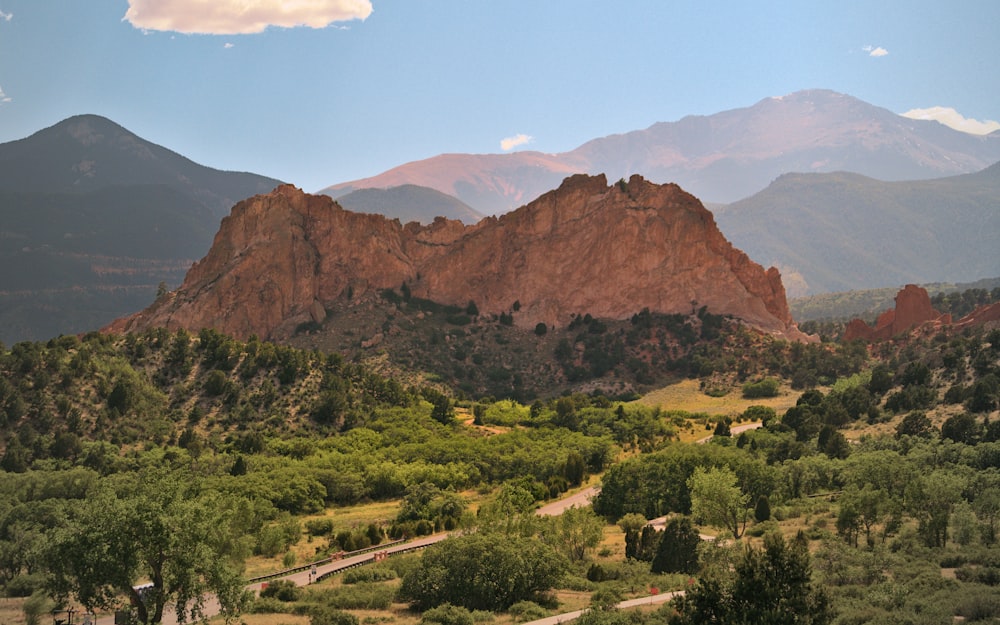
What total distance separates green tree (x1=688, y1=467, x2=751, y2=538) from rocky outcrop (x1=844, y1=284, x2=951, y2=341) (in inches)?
2934

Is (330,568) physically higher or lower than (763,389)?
higher

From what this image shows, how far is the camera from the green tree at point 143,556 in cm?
2670

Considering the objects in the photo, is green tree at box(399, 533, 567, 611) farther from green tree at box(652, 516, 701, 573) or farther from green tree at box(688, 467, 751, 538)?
green tree at box(688, 467, 751, 538)

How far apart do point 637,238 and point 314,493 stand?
68817mm

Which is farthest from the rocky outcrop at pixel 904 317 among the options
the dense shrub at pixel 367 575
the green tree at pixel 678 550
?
the dense shrub at pixel 367 575

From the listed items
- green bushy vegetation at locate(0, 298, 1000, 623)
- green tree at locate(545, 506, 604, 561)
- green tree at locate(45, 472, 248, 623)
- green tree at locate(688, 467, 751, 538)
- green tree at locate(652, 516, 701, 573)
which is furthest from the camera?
green tree at locate(688, 467, 751, 538)

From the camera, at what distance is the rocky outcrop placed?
371ft

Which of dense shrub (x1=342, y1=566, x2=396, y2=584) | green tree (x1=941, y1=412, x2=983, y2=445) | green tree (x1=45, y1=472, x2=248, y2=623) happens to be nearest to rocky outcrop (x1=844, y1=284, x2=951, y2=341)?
green tree (x1=941, y1=412, x2=983, y2=445)

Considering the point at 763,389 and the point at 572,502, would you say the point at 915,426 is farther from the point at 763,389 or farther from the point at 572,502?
the point at 763,389

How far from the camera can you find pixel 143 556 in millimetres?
27156

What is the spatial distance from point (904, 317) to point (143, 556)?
4287 inches

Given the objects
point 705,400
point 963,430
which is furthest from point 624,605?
point 705,400

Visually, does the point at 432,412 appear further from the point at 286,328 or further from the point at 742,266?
the point at 742,266

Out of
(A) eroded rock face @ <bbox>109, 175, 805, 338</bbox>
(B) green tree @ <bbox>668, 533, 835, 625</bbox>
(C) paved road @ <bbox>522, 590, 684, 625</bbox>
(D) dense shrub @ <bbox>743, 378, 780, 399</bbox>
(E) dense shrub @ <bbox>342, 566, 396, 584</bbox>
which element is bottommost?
(D) dense shrub @ <bbox>743, 378, 780, 399</bbox>
